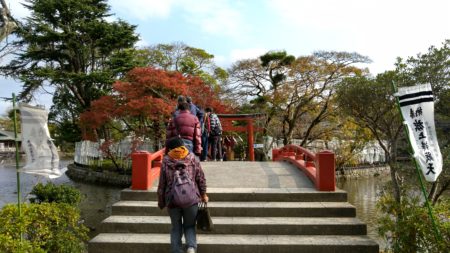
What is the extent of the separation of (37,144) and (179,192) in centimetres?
218

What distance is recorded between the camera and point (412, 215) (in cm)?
476

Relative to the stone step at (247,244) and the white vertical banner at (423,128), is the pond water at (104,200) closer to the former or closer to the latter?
the stone step at (247,244)

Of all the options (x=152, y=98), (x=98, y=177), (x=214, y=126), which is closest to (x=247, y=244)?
(x=214, y=126)

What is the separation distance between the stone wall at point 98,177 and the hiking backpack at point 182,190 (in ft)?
58.9

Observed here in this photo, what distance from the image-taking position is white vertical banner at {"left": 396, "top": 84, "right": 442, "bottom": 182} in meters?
4.66

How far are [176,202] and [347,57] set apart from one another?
19702 millimetres

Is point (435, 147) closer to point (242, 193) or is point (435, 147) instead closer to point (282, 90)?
point (242, 193)

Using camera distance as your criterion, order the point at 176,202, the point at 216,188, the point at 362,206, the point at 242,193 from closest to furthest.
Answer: the point at 176,202, the point at 242,193, the point at 216,188, the point at 362,206

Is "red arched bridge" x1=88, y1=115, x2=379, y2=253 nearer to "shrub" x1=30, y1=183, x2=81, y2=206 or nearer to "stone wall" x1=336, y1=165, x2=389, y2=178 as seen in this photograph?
"shrub" x1=30, y1=183, x2=81, y2=206

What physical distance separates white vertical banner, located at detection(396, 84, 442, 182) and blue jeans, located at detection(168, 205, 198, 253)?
2.84 m

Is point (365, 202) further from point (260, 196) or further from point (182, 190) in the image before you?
point (182, 190)

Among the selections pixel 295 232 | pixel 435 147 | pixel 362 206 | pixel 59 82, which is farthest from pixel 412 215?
pixel 59 82

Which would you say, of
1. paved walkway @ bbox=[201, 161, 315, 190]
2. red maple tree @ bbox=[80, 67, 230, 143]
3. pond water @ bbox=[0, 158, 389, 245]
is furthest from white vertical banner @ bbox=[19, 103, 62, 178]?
red maple tree @ bbox=[80, 67, 230, 143]

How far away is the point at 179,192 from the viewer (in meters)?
4.46
